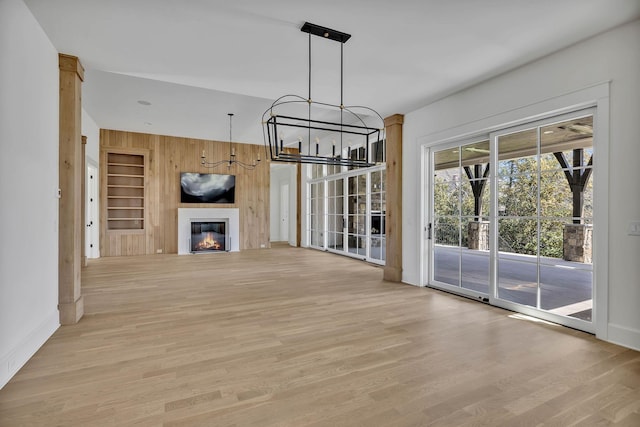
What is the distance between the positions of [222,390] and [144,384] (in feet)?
1.75

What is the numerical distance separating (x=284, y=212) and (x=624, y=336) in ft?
33.7

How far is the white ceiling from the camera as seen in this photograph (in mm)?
2494

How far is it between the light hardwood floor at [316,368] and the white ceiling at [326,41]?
8.85 ft

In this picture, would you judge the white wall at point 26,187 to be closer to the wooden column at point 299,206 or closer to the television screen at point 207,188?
the television screen at point 207,188

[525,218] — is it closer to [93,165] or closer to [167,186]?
[167,186]

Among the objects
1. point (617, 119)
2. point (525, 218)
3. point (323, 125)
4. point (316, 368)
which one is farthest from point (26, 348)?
point (323, 125)

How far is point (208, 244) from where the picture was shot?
8836mm

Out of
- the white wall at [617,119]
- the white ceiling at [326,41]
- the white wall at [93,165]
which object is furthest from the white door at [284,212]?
the white wall at [617,119]

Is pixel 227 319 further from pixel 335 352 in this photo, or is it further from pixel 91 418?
pixel 91 418

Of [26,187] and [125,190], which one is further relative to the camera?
[125,190]

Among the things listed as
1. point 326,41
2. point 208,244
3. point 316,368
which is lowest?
point 316,368

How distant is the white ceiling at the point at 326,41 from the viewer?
2494mm

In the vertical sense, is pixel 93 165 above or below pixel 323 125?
below

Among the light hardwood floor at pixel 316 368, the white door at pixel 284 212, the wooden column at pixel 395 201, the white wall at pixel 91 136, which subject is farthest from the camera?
the white door at pixel 284 212
